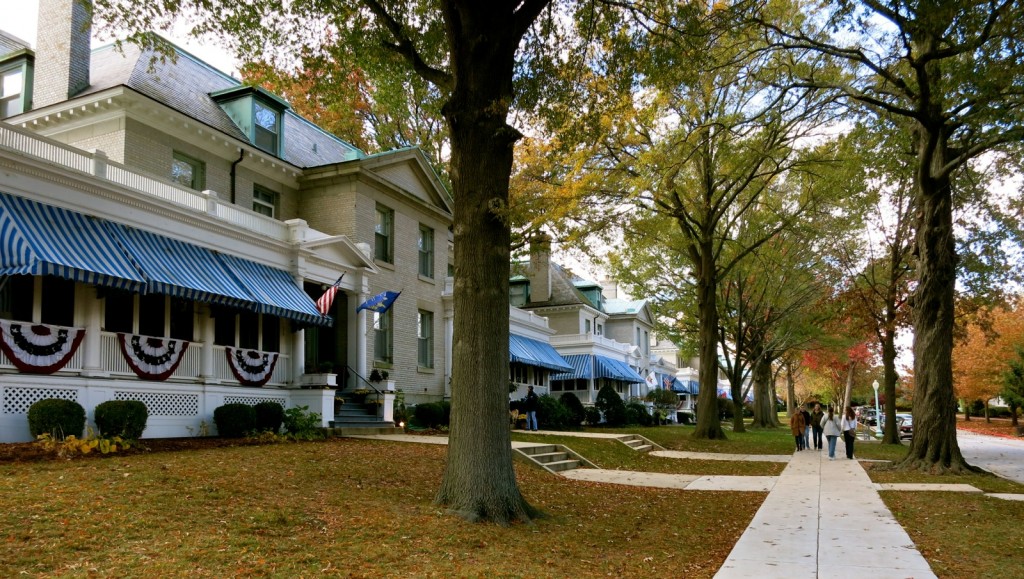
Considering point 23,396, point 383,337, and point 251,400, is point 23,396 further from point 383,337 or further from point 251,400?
point 383,337

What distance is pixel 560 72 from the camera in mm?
12844

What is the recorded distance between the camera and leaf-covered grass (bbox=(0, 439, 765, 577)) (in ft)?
20.7

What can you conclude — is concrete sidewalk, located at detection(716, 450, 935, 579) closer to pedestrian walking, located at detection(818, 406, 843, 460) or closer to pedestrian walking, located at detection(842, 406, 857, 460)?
pedestrian walking, located at detection(842, 406, 857, 460)

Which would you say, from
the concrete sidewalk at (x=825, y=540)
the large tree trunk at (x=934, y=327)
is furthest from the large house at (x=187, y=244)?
the large tree trunk at (x=934, y=327)

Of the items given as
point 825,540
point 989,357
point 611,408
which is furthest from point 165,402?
point 989,357

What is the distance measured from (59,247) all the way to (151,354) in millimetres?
3170

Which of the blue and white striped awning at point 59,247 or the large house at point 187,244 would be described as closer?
the blue and white striped awning at point 59,247

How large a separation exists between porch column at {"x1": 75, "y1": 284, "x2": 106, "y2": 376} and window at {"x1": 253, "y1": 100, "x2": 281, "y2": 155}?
323 inches

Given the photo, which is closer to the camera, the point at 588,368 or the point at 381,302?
the point at 381,302

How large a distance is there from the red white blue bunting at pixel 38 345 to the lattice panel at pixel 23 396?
1.11 ft

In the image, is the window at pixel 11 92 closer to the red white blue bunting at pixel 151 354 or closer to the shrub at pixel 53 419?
the red white blue bunting at pixel 151 354

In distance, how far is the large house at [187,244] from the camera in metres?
13.4

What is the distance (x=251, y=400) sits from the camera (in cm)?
1795

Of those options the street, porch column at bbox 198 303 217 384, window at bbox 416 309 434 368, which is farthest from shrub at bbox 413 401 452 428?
the street
